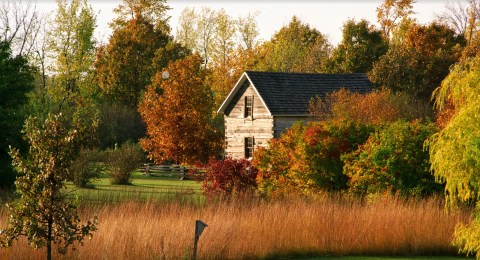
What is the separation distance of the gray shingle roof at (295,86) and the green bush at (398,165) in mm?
23431

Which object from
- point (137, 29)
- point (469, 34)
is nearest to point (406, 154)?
point (469, 34)

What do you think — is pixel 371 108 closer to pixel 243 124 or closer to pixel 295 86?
pixel 295 86

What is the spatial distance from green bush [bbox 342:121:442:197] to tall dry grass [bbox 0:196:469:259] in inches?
84.3

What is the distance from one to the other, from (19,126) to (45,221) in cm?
1524

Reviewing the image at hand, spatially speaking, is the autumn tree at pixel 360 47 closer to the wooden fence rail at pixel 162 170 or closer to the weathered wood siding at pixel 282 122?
the weathered wood siding at pixel 282 122

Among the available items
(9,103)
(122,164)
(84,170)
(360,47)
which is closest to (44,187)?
(9,103)

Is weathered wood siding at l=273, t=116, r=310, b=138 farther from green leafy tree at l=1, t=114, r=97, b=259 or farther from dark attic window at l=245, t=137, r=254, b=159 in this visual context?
green leafy tree at l=1, t=114, r=97, b=259

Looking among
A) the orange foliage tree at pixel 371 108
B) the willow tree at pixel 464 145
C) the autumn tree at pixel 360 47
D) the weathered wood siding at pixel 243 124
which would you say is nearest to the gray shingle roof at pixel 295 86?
the weathered wood siding at pixel 243 124

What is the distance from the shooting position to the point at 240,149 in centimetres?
5103

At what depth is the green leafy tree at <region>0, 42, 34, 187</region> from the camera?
29366mm

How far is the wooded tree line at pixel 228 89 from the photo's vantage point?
16312 millimetres

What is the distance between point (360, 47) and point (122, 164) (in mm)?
22737

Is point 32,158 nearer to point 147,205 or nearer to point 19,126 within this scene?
point 147,205

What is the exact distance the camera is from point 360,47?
59.9 metres
